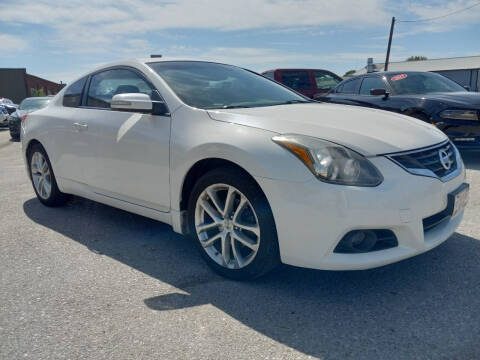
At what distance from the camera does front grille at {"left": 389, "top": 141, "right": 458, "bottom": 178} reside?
2.69 metres

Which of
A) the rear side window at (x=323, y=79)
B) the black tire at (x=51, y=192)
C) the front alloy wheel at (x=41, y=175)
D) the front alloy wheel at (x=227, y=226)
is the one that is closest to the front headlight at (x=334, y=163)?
the front alloy wheel at (x=227, y=226)

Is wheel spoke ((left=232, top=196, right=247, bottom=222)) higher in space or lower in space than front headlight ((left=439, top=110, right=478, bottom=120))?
lower

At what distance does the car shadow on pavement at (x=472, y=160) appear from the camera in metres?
6.59

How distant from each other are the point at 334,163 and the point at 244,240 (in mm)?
774

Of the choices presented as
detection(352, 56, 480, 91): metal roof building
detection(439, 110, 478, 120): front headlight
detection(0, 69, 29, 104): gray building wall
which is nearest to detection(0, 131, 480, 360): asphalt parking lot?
detection(439, 110, 478, 120): front headlight

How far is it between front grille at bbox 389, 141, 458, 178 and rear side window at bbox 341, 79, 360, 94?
546 cm

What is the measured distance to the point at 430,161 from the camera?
2.86m

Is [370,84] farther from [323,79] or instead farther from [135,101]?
[135,101]

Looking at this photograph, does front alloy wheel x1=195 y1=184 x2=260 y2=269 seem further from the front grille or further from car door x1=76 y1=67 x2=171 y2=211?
the front grille

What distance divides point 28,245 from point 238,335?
235 centimetres

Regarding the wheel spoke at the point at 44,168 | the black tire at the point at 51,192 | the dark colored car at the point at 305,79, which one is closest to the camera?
the black tire at the point at 51,192

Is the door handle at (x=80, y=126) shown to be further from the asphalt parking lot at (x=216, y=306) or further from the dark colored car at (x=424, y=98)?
the dark colored car at (x=424, y=98)

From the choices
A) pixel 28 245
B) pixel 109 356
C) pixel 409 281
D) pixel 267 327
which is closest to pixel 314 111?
pixel 409 281

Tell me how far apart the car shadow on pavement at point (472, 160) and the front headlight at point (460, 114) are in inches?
27.3
